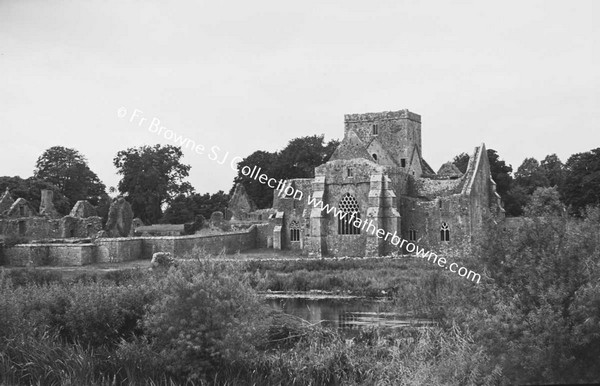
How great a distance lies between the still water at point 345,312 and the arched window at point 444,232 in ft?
59.1

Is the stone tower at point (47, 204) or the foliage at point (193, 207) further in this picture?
the foliage at point (193, 207)

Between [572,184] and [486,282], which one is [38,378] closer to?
[486,282]

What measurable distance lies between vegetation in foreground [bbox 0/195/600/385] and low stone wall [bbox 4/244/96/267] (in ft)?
66.5

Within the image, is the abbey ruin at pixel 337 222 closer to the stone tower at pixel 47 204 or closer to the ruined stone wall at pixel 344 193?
the ruined stone wall at pixel 344 193

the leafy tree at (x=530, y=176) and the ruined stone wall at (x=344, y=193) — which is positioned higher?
the leafy tree at (x=530, y=176)

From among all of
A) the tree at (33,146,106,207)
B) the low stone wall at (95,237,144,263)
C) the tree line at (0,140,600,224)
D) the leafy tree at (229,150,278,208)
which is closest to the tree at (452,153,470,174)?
the tree line at (0,140,600,224)

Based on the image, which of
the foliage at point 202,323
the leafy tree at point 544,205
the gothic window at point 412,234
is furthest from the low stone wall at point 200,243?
the leafy tree at point 544,205

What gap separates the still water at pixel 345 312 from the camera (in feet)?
76.8

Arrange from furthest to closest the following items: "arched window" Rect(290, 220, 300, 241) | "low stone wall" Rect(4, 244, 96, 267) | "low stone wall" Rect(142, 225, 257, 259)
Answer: "arched window" Rect(290, 220, 300, 241) → "low stone wall" Rect(142, 225, 257, 259) → "low stone wall" Rect(4, 244, 96, 267)

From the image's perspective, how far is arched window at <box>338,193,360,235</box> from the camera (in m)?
48.8

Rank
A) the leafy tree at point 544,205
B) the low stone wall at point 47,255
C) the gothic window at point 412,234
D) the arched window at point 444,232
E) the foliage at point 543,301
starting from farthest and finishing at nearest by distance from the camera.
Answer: the gothic window at point 412,234 → the arched window at point 444,232 → the low stone wall at point 47,255 → the leafy tree at point 544,205 → the foliage at point 543,301

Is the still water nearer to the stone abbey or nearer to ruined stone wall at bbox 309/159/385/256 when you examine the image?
the stone abbey

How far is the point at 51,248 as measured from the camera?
40562 mm

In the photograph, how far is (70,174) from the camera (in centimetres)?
8662
